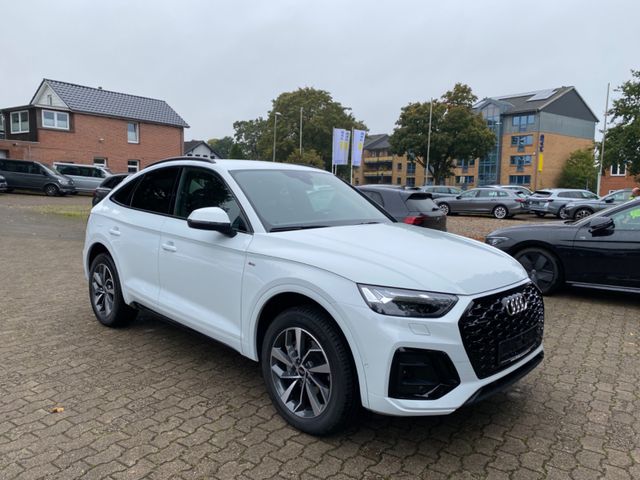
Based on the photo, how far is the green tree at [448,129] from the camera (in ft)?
174

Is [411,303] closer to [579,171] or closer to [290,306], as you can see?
[290,306]

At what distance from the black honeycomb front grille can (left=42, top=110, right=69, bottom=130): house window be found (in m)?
39.6

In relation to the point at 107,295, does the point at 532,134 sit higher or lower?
higher

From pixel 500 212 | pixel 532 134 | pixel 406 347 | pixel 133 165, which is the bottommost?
pixel 500 212

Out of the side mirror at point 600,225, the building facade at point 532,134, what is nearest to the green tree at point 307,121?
the building facade at point 532,134

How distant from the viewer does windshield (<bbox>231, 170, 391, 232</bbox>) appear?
3.66m

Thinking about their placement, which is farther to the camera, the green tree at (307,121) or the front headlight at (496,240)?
the green tree at (307,121)

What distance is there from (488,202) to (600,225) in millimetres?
18287

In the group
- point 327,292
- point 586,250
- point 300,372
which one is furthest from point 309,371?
point 586,250

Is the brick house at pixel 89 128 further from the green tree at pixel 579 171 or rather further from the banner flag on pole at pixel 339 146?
the green tree at pixel 579 171

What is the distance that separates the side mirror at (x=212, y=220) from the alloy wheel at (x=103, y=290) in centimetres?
197

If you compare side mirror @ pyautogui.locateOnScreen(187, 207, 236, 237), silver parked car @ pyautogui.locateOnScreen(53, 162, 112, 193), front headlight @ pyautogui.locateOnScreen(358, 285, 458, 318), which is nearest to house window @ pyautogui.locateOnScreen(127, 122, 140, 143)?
silver parked car @ pyautogui.locateOnScreen(53, 162, 112, 193)

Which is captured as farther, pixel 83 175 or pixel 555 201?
pixel 83 175

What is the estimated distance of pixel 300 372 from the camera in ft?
10.2
